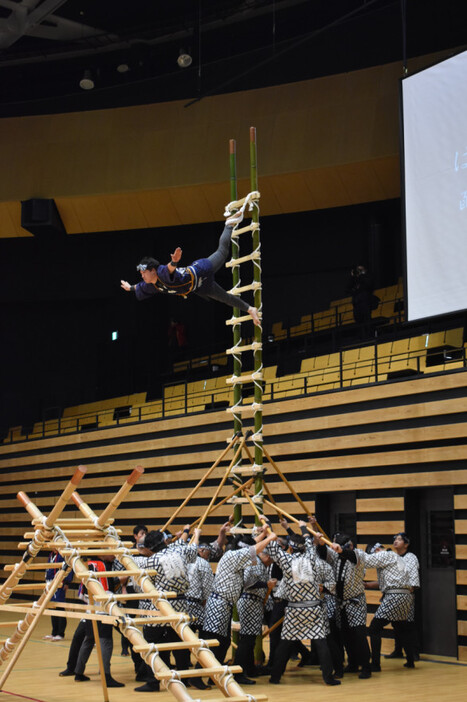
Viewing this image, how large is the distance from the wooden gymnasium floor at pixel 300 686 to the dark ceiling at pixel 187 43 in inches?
420

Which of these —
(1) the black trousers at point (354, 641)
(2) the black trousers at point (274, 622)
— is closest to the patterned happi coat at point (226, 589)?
(2) the black trousers at point (274, 622)

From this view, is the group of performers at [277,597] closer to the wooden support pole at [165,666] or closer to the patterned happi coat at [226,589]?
the patterned happi coat at [226,589]

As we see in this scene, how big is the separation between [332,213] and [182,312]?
442 cm

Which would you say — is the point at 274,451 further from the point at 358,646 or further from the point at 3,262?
the point at 3,262

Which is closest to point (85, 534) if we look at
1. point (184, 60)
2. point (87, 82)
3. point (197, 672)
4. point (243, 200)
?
Answer: point (197, 672)

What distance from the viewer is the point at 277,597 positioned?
28.8 feet

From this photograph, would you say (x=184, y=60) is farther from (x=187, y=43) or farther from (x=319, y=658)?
(x=319, y=658)

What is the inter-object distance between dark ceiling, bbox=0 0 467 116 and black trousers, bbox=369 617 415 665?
10.4 metres

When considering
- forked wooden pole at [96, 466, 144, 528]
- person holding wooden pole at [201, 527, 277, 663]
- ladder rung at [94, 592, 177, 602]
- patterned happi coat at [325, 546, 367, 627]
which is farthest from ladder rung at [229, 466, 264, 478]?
ladder rung at [94, 592, 177, 602]

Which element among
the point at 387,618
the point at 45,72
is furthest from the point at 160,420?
the point at 45,72

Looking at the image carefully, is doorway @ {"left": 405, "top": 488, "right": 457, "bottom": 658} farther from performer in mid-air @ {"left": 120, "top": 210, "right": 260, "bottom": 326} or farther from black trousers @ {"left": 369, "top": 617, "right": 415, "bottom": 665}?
performer in mid-air @ {"left": 120, "top": 210, "right": 260, "bottom": 326}

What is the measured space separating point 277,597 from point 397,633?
168cm

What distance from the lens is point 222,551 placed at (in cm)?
938

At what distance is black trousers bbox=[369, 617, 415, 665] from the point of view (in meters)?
9.23
